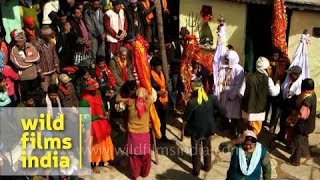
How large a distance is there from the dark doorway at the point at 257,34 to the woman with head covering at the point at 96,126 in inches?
174

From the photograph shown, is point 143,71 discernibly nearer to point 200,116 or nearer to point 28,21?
point 200,116

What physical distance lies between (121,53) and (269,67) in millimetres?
2782

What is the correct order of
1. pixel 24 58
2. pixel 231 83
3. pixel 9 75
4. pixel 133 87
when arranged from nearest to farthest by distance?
pixel 133 87, pixel 9 75, pixel 24 58, pixel 231 83

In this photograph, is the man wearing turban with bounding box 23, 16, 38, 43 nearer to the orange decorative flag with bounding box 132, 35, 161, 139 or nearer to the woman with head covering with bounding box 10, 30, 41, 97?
the woman with head covering with bounding box 10, 30, 41, 97

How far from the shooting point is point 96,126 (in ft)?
29.9

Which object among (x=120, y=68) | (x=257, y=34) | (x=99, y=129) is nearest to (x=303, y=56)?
(x=257, y=34)

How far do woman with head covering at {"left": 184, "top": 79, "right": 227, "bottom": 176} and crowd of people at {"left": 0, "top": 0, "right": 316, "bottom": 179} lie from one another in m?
0.02

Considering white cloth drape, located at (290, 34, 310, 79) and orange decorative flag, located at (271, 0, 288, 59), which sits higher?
orange decorative flag, located at (271, 0, 288, 59)

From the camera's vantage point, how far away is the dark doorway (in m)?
12.3

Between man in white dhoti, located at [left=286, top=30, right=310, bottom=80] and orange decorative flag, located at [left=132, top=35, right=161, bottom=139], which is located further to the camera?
man in white dhoti, located at [left=286, top=30, right=310, bottom=80]

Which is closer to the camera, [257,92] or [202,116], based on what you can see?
[202,116]

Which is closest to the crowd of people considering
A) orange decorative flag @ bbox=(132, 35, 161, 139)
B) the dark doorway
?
orange decorative flag @ bbox=(132, 35, 161, 139)

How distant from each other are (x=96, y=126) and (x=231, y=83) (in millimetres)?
2919

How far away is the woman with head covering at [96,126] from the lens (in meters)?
8.98
